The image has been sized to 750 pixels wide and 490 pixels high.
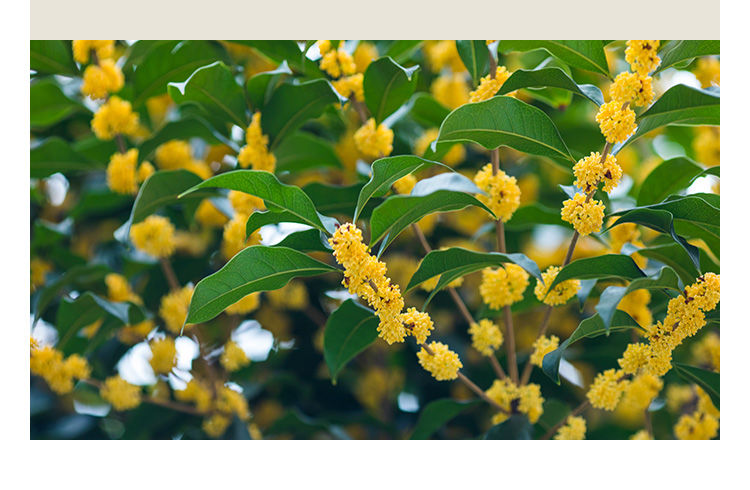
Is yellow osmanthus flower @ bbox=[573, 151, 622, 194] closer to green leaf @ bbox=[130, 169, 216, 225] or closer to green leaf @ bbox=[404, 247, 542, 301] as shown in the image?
green leaf @ bbox=[404, 247, 542, 301]

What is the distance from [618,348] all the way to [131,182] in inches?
44.3

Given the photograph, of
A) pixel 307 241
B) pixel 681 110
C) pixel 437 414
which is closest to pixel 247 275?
pixel 307 241

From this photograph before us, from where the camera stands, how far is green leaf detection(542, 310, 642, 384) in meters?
0.88

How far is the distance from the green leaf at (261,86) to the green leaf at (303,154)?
14 centimetres

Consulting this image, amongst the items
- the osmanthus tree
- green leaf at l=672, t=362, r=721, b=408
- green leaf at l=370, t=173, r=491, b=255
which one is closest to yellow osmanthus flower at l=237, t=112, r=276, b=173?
the osmanthus tree

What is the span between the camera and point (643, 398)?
1.16 meters

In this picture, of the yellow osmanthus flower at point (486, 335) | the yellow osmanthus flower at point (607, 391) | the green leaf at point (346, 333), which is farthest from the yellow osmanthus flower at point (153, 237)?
→ the yellow osmanthus flower at point (607, 391)

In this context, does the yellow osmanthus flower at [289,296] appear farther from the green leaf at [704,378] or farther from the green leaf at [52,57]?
the green leaf at [704,378]

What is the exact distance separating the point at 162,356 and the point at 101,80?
625mm

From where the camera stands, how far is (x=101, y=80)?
1.28 metres

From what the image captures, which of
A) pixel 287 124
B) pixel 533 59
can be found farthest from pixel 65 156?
pixel 533 59

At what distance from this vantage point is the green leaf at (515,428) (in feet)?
3.54

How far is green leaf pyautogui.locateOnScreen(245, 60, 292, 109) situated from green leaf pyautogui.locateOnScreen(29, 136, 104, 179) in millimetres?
536
